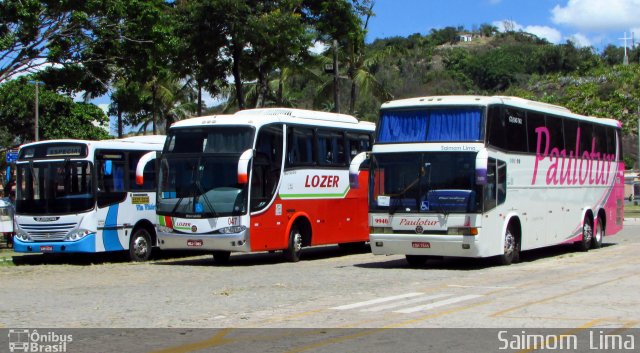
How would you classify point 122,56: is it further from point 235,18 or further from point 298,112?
point 298,112

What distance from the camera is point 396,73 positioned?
110m

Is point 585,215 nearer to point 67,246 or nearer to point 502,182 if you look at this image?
point 502,182

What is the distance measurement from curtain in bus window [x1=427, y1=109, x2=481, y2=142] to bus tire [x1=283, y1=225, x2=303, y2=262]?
4870 millimetres

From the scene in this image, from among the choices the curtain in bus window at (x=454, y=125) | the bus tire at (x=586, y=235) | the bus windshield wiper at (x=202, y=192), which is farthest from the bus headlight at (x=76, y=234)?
the bus tire at (x=586, y=235)

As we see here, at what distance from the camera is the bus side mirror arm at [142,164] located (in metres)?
21.1

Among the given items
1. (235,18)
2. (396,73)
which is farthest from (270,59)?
(396,73)

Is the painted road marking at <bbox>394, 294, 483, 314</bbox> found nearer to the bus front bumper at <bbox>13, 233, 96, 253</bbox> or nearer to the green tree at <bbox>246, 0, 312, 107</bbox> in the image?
the bus front bumper at <bbox>13, 233, 96, 253</bbox>

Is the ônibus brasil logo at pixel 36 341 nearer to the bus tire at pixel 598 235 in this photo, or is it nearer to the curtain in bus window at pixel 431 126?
the curtain in bus window at pixel 431 126

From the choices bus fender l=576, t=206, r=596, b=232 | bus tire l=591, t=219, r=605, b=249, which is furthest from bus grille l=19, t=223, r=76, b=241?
bus tire l=591, t=219, r=605, b=249

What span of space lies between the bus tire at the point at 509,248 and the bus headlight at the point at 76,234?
9.79 m

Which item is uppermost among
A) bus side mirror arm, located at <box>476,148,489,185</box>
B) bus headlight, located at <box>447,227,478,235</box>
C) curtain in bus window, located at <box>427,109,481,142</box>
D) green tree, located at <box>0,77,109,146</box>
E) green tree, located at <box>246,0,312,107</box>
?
green tree, located at <box>246,0,312,107</box>

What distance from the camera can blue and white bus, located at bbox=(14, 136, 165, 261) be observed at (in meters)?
21.4

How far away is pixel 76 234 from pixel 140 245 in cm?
218

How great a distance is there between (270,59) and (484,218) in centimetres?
1547
